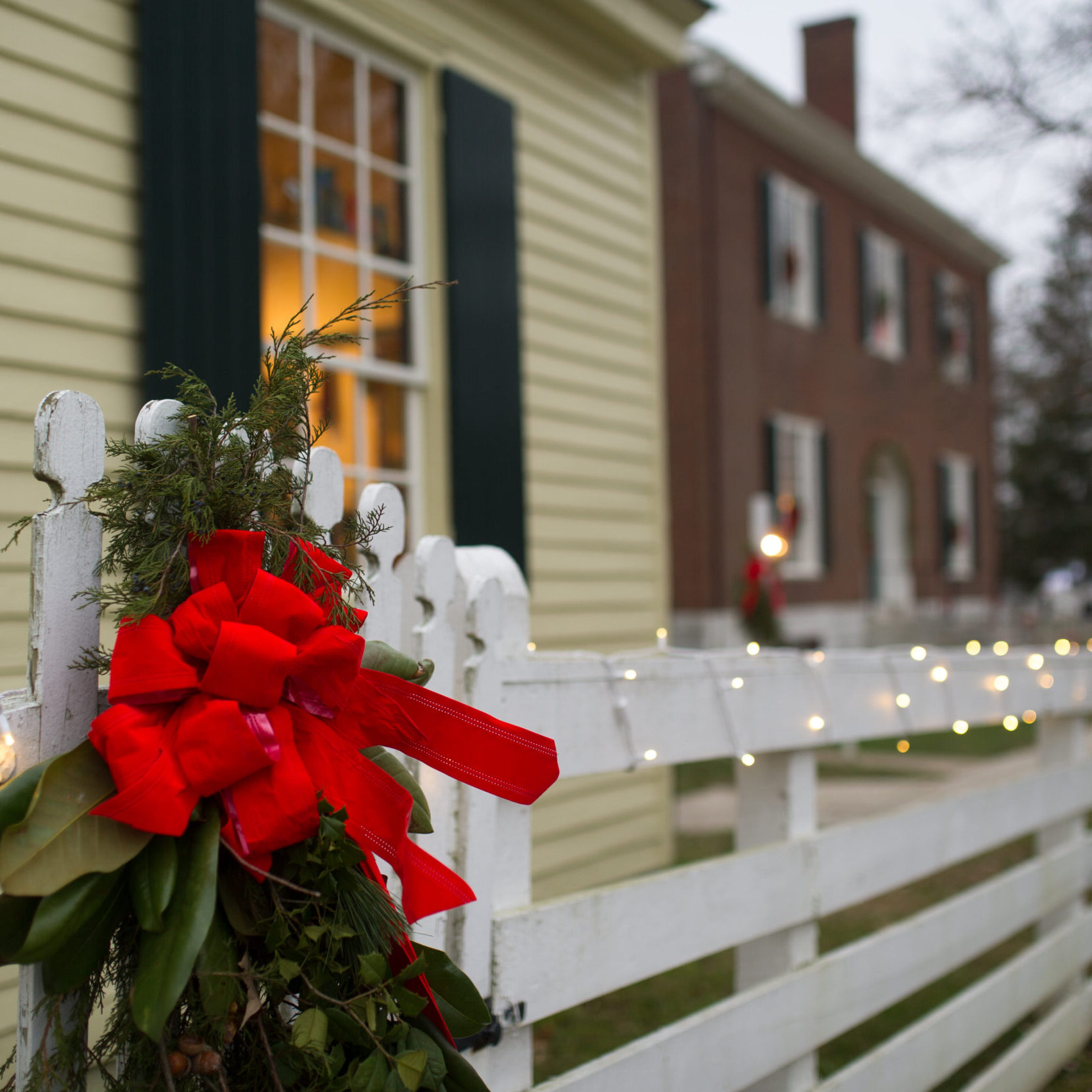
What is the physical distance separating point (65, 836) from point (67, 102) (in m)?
2.99

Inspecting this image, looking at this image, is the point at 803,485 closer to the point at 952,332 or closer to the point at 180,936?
the point at 952,332

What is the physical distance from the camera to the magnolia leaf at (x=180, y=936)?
897 mm

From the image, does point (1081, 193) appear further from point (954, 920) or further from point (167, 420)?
point (167, 420)

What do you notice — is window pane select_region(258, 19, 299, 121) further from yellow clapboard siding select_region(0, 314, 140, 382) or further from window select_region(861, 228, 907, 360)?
window select_region(861, 228, 907, 360)

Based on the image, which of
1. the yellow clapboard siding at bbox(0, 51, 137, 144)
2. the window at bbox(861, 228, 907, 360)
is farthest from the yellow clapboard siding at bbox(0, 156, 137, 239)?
the window at bbox(861, 228, 907, 360)

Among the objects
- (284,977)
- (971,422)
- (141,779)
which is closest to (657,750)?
(284,977)

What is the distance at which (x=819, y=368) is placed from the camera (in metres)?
14.7

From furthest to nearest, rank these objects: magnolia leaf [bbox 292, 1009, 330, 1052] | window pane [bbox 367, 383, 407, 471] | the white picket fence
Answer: window pane [bbox 367, 383, 407, 471] < the white picket fence < magnolia leaf [bbox 292, 1009, 330, 1052]

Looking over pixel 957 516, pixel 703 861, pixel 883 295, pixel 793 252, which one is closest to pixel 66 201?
pixel 703 861

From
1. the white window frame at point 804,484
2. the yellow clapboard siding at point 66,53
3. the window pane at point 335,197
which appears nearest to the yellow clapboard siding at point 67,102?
the yellow clapboard siding at point 66,53

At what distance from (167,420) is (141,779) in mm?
367

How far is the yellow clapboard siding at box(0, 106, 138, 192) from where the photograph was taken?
3.16 metres

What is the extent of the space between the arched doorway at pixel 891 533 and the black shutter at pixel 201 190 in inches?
560

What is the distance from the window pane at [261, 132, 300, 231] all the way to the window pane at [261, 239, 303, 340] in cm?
11
